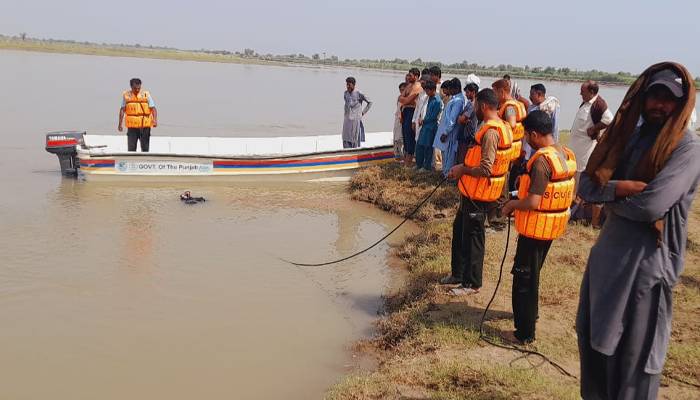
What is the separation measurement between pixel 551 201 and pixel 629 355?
1583 mm

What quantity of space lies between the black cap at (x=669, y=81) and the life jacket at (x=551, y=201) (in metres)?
1.53

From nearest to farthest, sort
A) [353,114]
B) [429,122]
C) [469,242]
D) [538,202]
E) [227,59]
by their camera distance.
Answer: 1. [538,202]
2. [469,242]
3. [429,122]
4. [353,114]
5. [227,59]

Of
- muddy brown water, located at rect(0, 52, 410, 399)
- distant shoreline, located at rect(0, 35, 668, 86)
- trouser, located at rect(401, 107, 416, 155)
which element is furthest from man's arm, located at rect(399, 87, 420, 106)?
distant shoreline, located at rect(0, 35, 668, 86)

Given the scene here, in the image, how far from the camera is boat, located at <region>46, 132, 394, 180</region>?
9969 mm

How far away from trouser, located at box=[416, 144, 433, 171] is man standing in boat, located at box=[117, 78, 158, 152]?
4.61 m

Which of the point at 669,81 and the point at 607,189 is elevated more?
the point at 669,81

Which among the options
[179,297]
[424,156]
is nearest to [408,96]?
[424,156]

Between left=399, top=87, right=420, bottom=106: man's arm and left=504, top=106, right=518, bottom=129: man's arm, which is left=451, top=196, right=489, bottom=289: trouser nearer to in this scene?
left=504, top=106, right=518, bottom=129: man's arm

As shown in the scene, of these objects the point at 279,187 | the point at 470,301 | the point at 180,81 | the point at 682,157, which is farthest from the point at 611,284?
the point at 180,81

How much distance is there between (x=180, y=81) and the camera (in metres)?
37.1

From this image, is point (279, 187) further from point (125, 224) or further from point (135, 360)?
point (135, 360)

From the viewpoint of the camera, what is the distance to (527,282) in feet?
13.8

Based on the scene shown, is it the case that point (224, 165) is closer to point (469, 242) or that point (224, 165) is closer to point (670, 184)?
point (469, 242)

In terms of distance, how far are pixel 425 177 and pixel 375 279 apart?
11.4 feet
